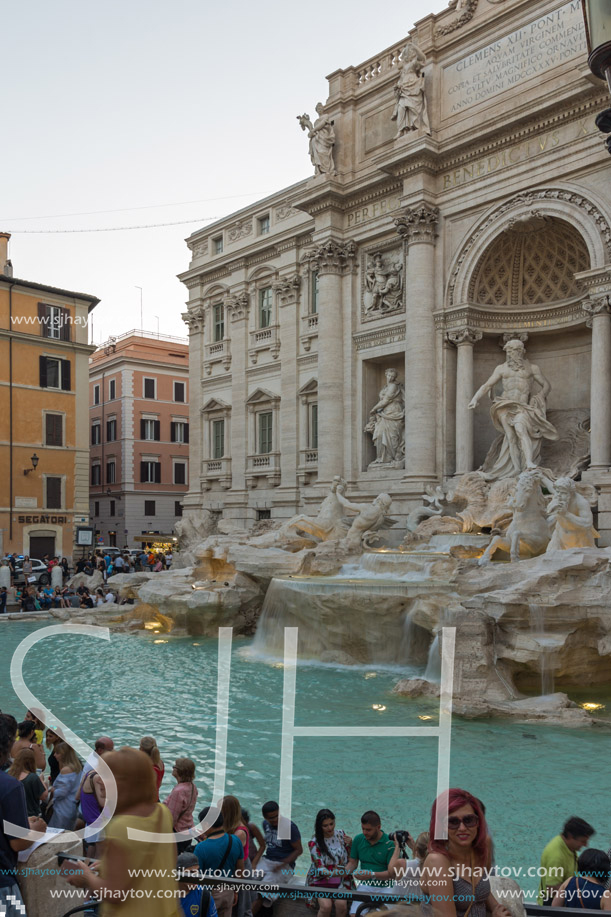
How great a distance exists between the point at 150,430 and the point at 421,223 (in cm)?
2556

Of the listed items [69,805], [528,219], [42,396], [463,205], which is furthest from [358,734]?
[42,396]

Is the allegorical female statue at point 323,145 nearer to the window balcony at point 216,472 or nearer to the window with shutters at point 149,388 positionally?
the window balcony at point 216,472

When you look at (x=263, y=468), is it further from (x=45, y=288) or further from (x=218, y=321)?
(x=45, y=288)

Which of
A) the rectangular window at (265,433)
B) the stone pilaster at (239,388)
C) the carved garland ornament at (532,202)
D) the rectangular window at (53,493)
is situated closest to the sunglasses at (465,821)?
the carved garland ornament at (532,202)

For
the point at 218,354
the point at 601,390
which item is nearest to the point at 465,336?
the point at 601,390

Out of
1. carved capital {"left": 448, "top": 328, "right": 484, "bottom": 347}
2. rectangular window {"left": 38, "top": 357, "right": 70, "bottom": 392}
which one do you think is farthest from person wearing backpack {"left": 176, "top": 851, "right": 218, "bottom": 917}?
rectangular window {"left": 38, "top": 357, "right": 70, "bottom": 392}

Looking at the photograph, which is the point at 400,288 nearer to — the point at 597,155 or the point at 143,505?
the point at 597,155

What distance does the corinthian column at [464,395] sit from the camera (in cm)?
1912

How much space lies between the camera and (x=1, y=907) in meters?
3.18

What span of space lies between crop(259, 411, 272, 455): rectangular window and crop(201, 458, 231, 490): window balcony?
1.68 metres

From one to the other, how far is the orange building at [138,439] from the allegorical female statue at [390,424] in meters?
20.9

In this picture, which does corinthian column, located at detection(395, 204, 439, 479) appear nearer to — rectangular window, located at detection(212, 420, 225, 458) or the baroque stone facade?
the baroque stone facade

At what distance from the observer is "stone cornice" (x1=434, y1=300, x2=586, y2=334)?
1905 centimetres

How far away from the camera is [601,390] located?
1652 cm
